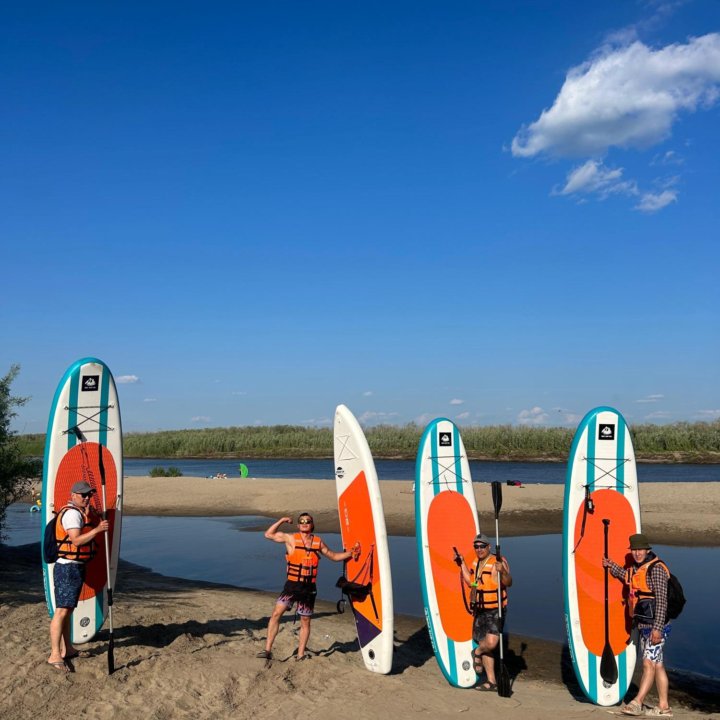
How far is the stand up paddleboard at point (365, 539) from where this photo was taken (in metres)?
7.12

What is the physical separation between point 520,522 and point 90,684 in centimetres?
1435

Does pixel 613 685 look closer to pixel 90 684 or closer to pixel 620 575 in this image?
pixel 620 575

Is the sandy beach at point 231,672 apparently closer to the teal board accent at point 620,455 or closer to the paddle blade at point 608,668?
the paddle blade at point 608,668

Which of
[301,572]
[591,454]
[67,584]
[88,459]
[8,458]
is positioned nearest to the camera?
[67,584]

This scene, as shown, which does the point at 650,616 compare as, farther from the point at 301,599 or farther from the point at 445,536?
the point at 301,599

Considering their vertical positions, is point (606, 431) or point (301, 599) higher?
point (606, 431)

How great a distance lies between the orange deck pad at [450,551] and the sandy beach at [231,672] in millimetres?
596

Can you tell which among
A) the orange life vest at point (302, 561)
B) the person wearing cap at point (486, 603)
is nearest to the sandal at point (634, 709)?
the person wearing cap at point (486, 603)

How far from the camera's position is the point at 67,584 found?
611 centimetres

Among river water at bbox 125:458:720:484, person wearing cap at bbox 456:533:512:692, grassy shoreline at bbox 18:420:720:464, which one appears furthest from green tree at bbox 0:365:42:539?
grassy shoreline at bbox 18:420:720:464

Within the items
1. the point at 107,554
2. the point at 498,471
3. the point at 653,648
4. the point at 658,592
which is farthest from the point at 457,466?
the point at 498,471

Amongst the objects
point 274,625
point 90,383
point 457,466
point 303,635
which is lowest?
point 303,635

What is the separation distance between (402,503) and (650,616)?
15.2 meters

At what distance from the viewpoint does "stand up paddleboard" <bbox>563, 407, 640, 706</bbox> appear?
7230 mm
